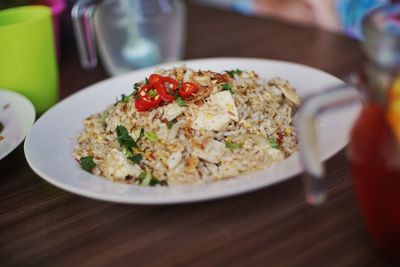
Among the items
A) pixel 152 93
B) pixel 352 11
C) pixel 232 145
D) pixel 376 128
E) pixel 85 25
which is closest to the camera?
pixel 376 128

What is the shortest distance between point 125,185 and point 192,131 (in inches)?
7.9

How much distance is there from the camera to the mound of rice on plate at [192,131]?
1.03m

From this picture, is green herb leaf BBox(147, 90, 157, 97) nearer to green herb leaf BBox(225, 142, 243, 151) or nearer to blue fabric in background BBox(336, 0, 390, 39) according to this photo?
green herb leaf BBox(225, 142, 243, 151)

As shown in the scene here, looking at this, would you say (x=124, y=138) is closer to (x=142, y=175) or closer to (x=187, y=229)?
(x=142, y=175)

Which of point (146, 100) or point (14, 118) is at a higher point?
point (146, 100)

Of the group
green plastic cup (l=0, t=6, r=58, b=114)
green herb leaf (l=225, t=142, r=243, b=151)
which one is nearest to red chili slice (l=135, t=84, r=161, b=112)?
green herb leaf (l=225, t=142, r=243, b=151)

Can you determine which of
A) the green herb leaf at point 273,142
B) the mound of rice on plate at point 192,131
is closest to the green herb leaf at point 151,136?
the mound of rice on plate at point 192,131

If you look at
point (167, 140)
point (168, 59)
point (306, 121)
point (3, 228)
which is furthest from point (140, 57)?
point (306, 121)

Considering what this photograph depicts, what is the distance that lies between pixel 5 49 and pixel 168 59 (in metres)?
0.60

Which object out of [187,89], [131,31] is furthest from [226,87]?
[131,31]

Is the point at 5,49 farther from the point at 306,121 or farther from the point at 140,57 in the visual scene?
the point at 306,121

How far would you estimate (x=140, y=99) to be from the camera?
118cm

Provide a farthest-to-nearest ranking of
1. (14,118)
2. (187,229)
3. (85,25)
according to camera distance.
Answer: (85,25) → (14,118) → (187,229)

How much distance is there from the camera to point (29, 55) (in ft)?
4.75
